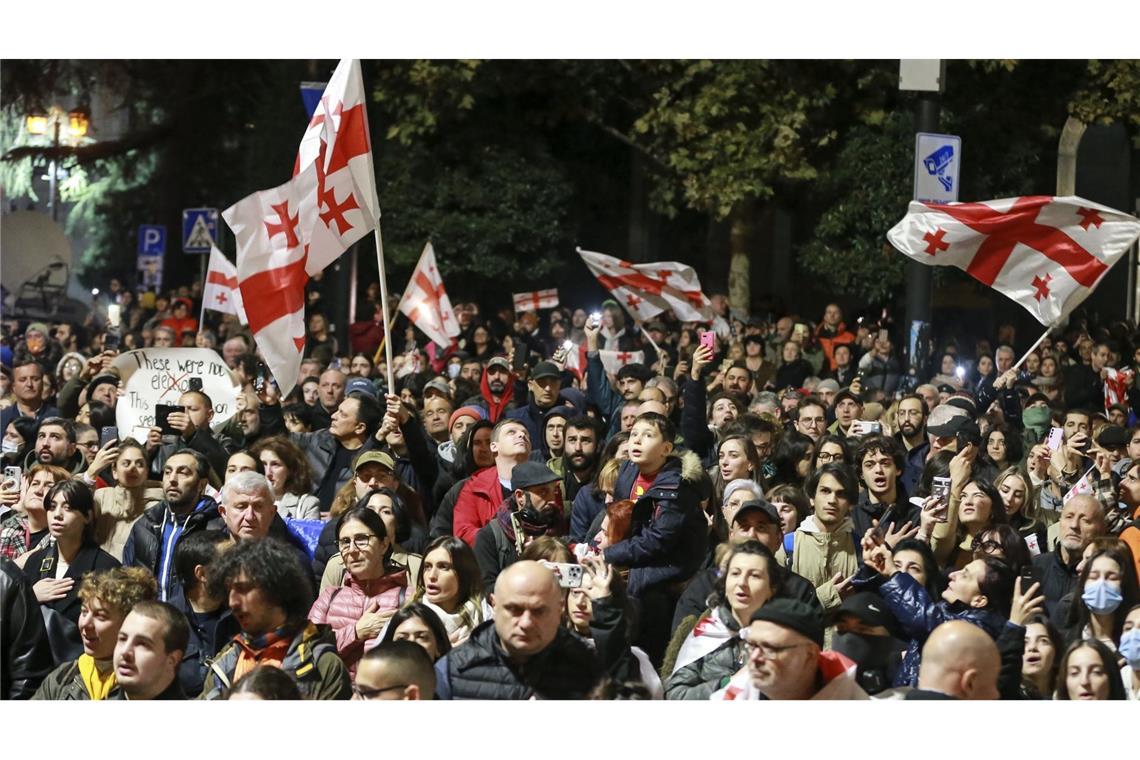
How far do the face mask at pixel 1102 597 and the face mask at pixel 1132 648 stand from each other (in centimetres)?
51

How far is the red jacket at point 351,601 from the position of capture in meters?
7.08

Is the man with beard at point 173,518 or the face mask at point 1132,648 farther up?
the man with beard at point 173,518

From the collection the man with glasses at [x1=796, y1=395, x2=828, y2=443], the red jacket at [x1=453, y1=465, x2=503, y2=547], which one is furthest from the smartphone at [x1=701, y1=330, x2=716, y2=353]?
the red jacket at [x1=453, y1=465, x2=503, y2=547]

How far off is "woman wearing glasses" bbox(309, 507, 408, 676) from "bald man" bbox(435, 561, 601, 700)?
120cm

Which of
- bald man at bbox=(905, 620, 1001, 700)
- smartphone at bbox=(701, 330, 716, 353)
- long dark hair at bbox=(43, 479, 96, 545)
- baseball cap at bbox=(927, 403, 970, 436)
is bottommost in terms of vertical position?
bald man at bbox=(905, 620, 1001, 700)

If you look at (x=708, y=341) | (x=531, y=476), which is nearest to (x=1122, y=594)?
(x=531, y=476)

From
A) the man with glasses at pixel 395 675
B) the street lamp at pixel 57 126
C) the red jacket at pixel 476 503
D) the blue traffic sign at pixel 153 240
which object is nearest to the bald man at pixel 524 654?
the man with glasses at pixel 395 675

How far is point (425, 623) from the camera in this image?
635cm

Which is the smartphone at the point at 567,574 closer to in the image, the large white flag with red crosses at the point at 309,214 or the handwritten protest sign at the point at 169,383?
the large white flag with red crosses at the point at 309,214

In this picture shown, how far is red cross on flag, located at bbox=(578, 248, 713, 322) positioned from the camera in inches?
642

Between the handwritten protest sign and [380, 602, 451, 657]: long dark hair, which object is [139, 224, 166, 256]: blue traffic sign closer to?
the handwritten protest sign

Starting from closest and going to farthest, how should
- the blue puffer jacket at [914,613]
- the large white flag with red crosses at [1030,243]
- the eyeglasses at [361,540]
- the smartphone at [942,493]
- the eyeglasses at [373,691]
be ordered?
the eyeglasses at [373,691] < the blue puffer jacket at [914,613] < the eyeglasses at [361,540] < the smartphone at [942,493] < the large white flag with red crosses at [1030,243]

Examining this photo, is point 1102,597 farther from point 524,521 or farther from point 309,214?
point 309,214

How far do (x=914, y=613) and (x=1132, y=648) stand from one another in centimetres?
79
